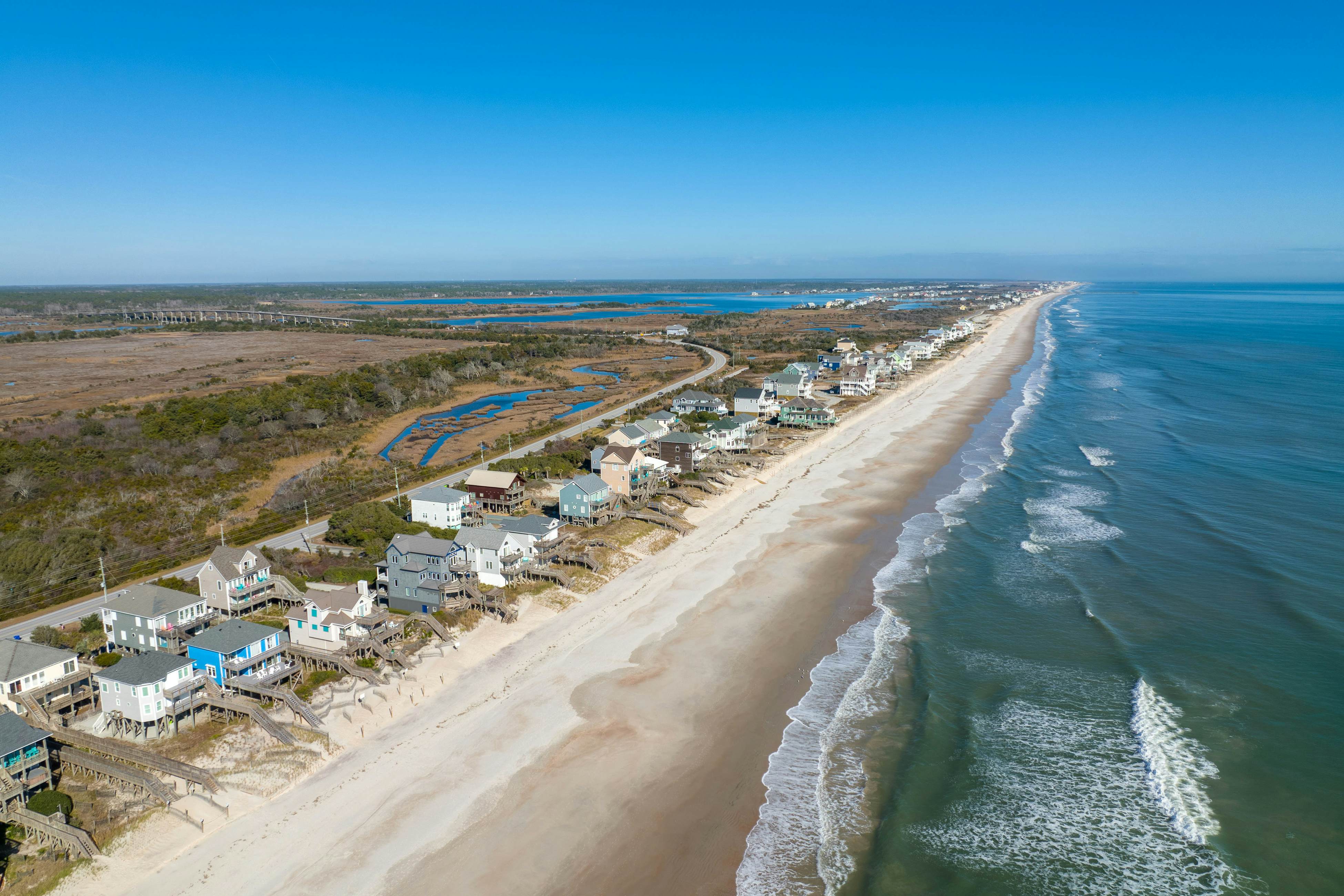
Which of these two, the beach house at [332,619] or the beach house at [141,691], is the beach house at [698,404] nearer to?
the beach house at [332,619]

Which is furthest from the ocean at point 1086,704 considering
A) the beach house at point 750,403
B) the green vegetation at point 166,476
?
the green vegetation at point 166,476

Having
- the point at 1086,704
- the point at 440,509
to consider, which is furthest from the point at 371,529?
the point at 1086,704

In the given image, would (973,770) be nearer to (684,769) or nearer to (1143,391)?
(684,769)

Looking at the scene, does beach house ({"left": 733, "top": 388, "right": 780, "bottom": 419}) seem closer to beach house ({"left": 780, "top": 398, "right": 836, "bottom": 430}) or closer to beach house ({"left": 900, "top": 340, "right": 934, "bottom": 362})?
beach house ({"left": 780, "top": 398, "right": 836, "bottom": 430})

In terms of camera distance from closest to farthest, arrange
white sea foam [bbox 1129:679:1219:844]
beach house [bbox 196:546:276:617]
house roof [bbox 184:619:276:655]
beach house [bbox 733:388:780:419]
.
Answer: white sea foam [bbox 1129:679:1219:844]
house roof [bbox 184:619:276:655]
beach house [bbox 196:546:276:617]
beach house [bbox 733:388:780:419]

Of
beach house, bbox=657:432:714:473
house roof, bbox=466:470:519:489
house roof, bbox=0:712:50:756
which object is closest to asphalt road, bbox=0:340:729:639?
house roof, bbox=466:470:519:489

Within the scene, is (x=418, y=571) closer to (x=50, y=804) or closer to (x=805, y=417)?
(x=50, y=804)

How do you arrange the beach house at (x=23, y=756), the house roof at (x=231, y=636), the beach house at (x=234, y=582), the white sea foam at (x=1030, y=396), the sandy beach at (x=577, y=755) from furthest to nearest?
the white sea foam at (x=1030, y=396)
the beach house at (x=234, y=582)
the house roof at (x=231, y=636)
the beach house at (x=23, y=756)
the sandy beach at (x=577, y=755)
